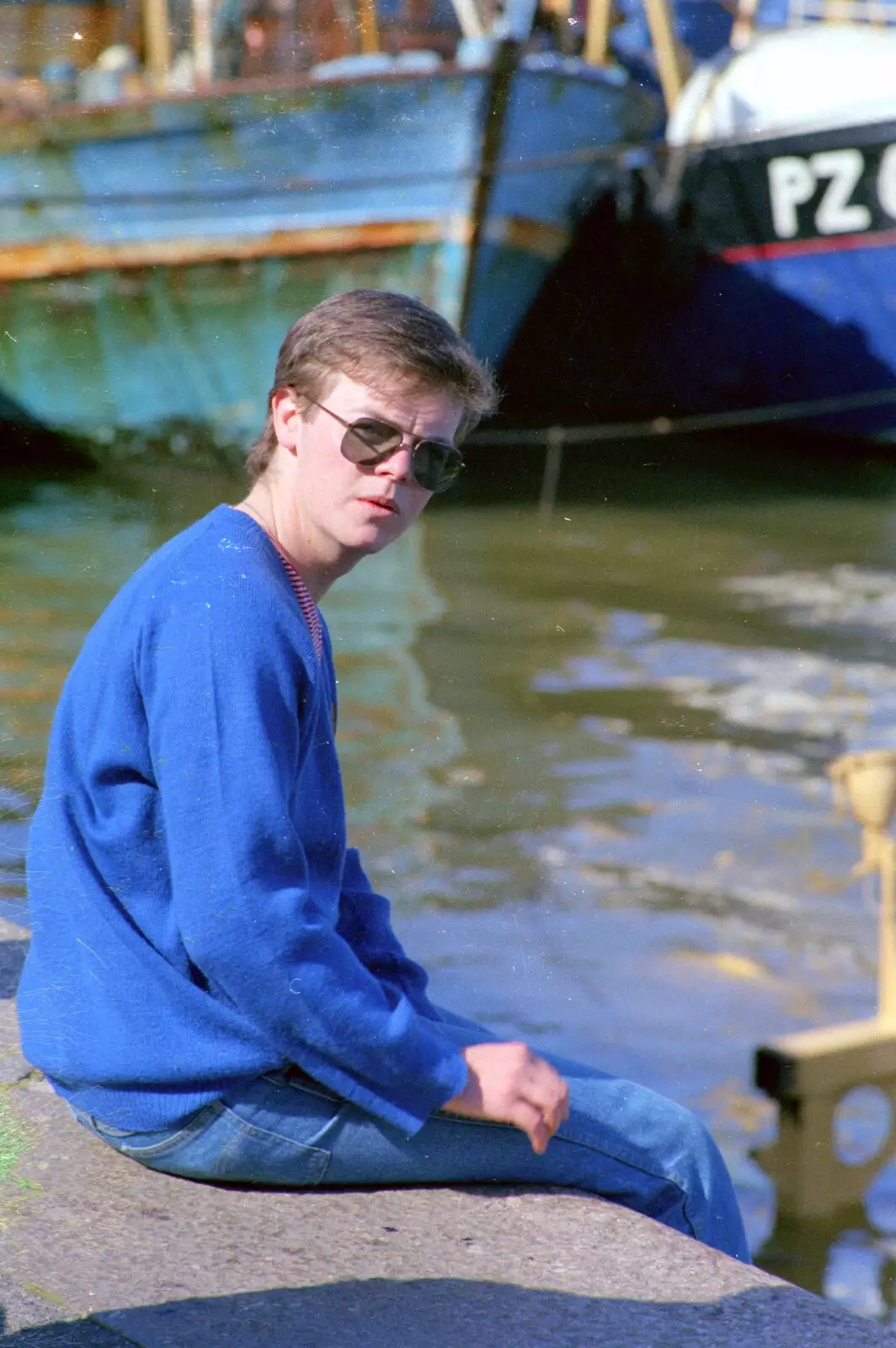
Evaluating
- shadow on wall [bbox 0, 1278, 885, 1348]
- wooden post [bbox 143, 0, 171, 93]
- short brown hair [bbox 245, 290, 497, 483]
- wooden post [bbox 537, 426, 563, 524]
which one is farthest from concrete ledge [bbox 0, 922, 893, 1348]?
wooden post [bbox 143, 0, 171, 93]

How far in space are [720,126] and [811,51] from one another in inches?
35.6

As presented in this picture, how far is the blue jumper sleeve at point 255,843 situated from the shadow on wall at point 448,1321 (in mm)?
208

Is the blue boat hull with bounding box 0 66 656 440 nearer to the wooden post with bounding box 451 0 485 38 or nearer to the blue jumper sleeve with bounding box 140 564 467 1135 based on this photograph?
the wooden post with bounding box 451 0 485 38

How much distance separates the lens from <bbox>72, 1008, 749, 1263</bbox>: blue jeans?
1.86 meters

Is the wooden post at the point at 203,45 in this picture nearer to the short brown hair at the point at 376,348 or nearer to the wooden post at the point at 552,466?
the wooden post at the point at 552,466

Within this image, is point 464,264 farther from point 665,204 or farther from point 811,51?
point 811,51

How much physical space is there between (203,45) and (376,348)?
10188 mm

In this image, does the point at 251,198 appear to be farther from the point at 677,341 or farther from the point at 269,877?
the point at 269,877

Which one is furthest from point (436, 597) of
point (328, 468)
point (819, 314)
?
point (328, 468)

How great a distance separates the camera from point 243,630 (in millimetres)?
1709

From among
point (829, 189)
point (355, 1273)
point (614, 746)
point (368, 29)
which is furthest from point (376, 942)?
point (829, 189)

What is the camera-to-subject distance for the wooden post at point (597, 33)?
1209cm

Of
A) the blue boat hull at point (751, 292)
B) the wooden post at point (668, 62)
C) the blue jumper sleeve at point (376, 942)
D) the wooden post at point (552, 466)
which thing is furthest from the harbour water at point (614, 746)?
the wooden post at point (668, 62)

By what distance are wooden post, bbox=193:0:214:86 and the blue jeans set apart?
987 cm
